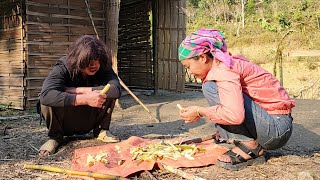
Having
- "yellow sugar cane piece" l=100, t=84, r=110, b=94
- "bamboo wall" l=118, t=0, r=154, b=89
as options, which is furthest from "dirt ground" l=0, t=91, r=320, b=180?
"bamboo wall" l=118, t=0, r=154, b=89

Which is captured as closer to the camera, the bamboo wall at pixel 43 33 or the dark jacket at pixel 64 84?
the dark jacket at pixel 64 84

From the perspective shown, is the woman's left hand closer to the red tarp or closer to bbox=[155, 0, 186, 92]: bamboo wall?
the red tarp

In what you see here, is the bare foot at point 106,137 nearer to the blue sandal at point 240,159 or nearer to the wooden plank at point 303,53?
the blue sandal at point 240,159

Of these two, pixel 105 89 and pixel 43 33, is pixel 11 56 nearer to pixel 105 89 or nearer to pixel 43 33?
pixel 43 33

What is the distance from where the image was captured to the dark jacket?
306 cm

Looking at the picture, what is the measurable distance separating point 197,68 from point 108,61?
1023 millimetres

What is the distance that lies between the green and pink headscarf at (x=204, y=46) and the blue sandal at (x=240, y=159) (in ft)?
2.13

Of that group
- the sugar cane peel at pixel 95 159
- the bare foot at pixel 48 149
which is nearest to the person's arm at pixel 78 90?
the bare foot at pixel 48 149

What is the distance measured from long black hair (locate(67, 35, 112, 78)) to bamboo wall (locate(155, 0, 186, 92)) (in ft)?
17.9

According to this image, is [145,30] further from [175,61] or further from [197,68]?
[197,68]

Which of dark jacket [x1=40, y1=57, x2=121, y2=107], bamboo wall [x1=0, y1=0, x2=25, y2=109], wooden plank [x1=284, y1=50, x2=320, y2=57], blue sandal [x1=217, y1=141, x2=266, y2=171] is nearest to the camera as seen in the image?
blue sandal [x1=217, y1=141, x2=266, y2=171]

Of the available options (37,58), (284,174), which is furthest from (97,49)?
(37,58)

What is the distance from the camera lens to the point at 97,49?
3178 mm

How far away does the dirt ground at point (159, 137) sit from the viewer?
2633mm
